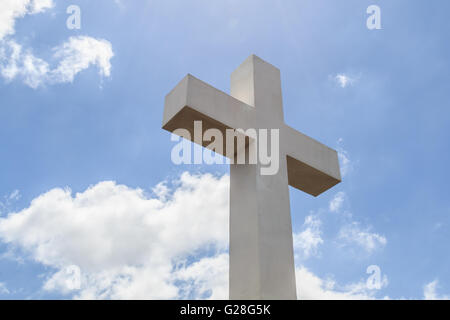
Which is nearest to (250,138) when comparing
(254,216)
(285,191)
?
(285,191)

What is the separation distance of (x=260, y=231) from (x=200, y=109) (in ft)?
4.87

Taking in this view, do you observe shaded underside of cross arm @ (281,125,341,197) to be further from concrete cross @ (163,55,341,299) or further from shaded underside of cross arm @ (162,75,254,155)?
shaded underside of cross arm @ (162,75,254,155)

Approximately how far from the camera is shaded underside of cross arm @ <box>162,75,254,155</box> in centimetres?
484

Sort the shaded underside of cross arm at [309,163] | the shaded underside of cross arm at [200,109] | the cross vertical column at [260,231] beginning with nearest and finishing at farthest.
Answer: the cross vertical column at [260,231] < the shaded underside of cross arm at [200,109] < the shaded underside of cross arm at [309,163]

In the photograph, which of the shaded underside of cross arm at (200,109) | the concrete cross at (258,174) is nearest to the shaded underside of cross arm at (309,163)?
the concrete cross at (258,174)

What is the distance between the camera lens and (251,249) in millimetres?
4277

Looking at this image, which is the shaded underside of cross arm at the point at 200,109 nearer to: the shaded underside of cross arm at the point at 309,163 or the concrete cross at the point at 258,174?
the concrete cross at the point at 258,174

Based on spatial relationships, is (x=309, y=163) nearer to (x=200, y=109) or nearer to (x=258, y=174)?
(x=258, y=174)

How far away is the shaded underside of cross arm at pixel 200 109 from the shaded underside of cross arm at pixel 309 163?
64 centimetres

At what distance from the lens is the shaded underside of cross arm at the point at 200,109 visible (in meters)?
4.84

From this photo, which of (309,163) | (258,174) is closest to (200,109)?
(258,174)

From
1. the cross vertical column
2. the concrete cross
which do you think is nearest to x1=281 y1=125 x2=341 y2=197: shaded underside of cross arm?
the concrete cross
